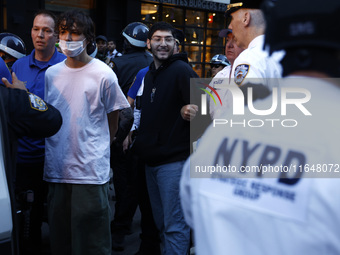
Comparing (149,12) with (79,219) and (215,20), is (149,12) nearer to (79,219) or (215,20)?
(215,20)

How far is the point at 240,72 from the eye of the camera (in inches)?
107

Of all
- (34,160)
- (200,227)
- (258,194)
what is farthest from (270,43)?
(34,160)

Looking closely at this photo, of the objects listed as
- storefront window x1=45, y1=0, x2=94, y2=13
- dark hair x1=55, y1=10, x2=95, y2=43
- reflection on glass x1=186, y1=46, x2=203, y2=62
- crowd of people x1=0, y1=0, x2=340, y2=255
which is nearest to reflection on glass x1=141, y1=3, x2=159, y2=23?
storefront window x1=45, y1=0, x2=94, y2=13

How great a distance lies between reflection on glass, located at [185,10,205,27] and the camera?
49.1ft

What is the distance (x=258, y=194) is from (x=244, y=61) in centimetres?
177

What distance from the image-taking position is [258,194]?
1.09 meters

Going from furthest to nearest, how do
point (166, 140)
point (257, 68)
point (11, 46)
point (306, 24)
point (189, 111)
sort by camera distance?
point (11, 46) < point (166, 140) < point (189, 111) < point (257, 68) < point (306, 24)

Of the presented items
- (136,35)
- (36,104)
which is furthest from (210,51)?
(36,104)

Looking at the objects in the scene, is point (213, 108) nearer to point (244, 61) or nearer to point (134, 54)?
point (244, 61)

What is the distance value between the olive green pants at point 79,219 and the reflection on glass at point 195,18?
490 inches

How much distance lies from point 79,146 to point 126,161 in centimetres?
Answer: 161

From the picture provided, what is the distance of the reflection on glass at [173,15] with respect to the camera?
563 inches

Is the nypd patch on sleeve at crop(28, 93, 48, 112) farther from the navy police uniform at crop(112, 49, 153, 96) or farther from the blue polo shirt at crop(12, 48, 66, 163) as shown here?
the navy police uniform at crop(112, 49, 153, 96)

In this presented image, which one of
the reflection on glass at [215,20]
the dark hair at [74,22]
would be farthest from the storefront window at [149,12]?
the dark hair at [74,22]
